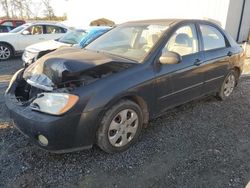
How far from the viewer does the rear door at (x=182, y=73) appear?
3.72m

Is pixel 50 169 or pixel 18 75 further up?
pixel 18 75

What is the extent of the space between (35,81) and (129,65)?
1144 millimetres

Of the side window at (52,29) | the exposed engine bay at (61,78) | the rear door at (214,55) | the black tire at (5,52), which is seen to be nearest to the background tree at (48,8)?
the side window at (52,29)

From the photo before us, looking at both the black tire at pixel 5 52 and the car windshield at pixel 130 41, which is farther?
the black tire at pixel 5 52

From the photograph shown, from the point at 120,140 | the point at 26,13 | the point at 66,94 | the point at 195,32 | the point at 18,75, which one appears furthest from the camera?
the point at 26,13

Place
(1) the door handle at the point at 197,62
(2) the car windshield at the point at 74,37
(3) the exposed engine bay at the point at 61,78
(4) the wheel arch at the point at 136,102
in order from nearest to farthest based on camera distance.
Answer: (3) the exposed engine bay at the point at 61,78
(4) the wheel arch at the point at 136,102
(1) the door handle at the point at 197,62
(2) the car windshield at the point at 74,37

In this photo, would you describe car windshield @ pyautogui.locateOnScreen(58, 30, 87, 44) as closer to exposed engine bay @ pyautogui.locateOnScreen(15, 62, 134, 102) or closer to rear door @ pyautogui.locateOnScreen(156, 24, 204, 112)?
rear door @ pyautogui.locateOnScreen(156, 24, 204, 112)

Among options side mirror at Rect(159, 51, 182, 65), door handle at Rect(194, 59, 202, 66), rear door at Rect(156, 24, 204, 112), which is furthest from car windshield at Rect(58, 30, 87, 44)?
side mirror at Rect(159, 51, 182, 65)

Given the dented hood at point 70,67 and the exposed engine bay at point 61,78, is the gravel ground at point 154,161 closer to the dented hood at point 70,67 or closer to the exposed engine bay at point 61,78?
the exposed engine bay at point 61,78

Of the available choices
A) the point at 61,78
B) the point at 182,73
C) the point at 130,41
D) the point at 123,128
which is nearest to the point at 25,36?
the point at 130,41

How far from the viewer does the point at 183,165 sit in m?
3.13

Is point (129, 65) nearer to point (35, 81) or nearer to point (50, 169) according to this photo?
point (35, 81)

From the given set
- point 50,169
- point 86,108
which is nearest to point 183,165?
point 86,108

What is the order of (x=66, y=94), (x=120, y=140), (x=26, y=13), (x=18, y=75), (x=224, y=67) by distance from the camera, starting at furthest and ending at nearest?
(x=26, y=13) → (x=224, y=67) → (x=18, y=75) → (x=120, y=140) → (x=66, y=94)
